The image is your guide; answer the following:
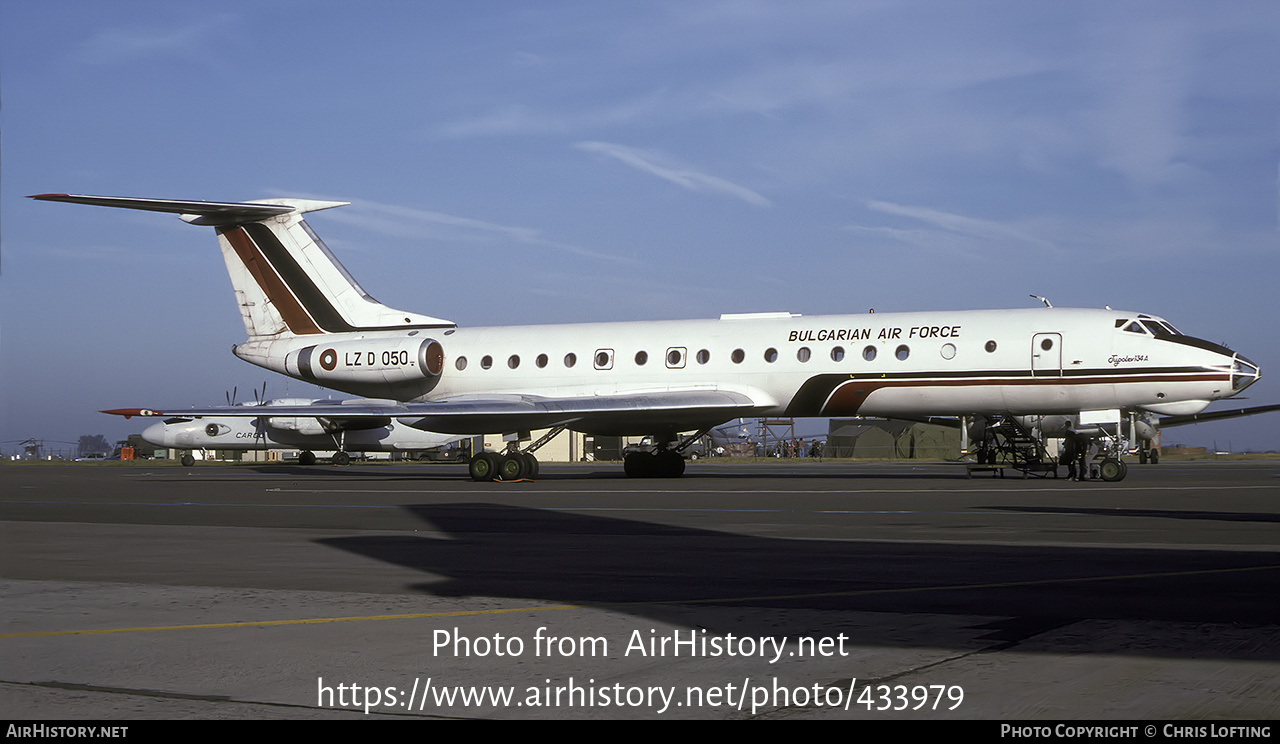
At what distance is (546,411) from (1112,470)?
1264 cm

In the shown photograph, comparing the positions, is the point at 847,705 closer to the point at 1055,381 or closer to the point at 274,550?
the point at 274,550

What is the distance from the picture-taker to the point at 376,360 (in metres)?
32.7

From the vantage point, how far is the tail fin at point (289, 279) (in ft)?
110

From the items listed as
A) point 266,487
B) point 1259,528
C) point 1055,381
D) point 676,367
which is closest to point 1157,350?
point 1055,381

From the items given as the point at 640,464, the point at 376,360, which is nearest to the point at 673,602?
the point at 640,464

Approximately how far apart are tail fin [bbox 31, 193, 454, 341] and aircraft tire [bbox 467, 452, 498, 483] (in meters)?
6.13

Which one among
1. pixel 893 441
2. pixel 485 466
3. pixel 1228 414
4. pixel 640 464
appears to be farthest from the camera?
pixel 893 441

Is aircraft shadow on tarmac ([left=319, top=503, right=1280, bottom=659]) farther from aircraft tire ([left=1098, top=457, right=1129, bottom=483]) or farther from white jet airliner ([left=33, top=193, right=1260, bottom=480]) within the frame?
aircraft tire ([left=1098, top=457, right=1129, bottom=483])

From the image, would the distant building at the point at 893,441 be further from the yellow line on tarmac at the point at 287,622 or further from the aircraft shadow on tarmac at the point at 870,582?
the yellow line on tarmac at the point at 287,622

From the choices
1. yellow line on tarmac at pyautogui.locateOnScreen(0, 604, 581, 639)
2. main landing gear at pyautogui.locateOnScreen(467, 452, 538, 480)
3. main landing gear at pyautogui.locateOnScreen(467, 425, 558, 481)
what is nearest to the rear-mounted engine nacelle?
main landing gear at pyautogui.locateOnScreen(467, 425, 558, 481)

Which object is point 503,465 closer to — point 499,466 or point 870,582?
point 499,466

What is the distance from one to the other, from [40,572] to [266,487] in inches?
716

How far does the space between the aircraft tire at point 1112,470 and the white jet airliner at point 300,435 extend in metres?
35.5
